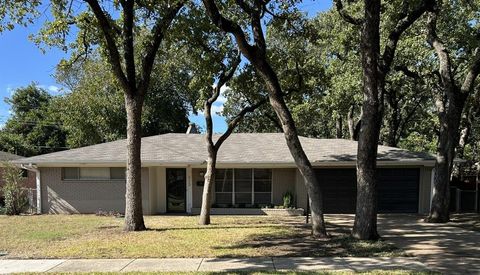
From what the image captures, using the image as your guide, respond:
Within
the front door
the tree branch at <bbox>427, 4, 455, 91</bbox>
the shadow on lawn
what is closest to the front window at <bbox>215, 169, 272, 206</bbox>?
the front door

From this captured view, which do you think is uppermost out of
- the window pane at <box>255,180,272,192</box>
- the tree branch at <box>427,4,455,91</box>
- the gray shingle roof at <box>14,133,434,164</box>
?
the tree branch at <box>427,4,455,91</box>

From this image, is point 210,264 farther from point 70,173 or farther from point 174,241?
point 70,173

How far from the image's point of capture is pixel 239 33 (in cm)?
1189

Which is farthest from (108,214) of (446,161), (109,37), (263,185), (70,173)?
(446,161)

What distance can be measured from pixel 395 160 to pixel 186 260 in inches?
508

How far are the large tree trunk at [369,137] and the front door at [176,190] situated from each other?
421 inches

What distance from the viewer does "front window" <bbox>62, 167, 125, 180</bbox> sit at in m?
19.6

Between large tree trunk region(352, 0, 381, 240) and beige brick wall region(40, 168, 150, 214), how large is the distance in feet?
36.3

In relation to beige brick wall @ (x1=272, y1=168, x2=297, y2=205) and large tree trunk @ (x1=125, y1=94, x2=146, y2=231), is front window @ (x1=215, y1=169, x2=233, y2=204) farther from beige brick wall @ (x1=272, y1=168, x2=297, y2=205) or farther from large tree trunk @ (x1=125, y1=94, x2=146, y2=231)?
large tree trunk @ (x1=125, y1=94, x2=146, y2=231)

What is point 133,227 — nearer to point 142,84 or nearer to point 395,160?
point 142,84

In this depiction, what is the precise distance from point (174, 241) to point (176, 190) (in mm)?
9281

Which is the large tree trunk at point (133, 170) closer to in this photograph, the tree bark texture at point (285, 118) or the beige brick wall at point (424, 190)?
the tree bark texture at point (285, 118)

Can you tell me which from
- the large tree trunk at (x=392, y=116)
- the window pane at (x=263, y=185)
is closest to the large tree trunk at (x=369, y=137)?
the window pane at (x=263, y=185)

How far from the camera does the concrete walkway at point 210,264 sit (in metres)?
8.10
